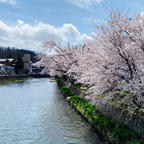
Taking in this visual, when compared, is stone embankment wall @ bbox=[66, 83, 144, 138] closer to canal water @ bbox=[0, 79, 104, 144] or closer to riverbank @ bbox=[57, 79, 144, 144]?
riverbank @ bbox=[57, 79, 144, 144]

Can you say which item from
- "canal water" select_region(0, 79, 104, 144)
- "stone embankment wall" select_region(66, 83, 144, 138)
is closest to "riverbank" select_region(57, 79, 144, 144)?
"stone embankment wall" select_region(66, 83, 144, 138)

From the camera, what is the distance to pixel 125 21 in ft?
40.0

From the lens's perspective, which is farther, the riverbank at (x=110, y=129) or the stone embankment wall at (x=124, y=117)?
the stone embankment wall at (x=124, y=117)

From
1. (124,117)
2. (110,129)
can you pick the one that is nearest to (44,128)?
(110,129)


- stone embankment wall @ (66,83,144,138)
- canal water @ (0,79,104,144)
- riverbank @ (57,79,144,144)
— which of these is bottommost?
canal water @ (0,79,104,144)

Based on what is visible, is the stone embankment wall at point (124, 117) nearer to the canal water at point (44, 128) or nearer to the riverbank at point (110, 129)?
the riverbank at point (110, 129)

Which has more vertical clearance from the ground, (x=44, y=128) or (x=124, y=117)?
(x=124, y=117)

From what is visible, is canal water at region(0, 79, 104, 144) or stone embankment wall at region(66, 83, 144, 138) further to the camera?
canal water at region(0, 79, 104, 144)

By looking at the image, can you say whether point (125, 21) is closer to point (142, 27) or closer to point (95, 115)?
point (142, 27)

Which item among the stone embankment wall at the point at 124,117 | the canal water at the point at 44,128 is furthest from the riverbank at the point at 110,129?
the canal water at the point at 44,128

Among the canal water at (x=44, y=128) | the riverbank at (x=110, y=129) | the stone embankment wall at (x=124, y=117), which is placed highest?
the stone embankment wall at (x=124, y=117)

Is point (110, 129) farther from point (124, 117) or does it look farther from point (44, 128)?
point (44, 128)

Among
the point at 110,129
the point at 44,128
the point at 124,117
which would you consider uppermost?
the point at 124,117

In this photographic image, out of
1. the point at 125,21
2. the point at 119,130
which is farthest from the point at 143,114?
the point at 125,21
